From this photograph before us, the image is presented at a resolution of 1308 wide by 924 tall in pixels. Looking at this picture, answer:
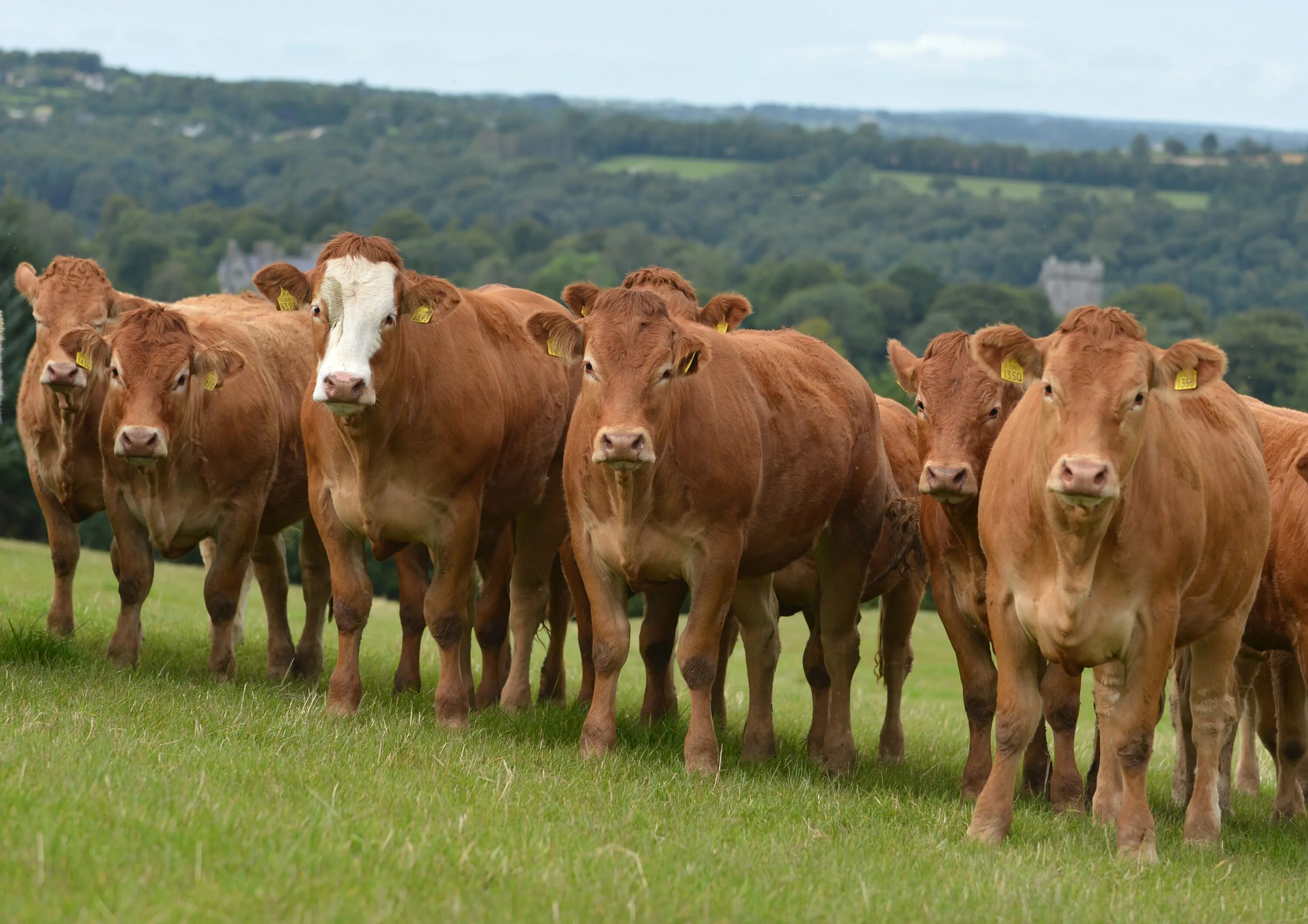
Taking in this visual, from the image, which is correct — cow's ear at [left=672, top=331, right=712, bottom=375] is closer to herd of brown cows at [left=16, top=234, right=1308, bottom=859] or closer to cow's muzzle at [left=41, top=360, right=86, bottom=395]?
herd of brown cows at [left=16, top=234, right=1308, bottom=859]

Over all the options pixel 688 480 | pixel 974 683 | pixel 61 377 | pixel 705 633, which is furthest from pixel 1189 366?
pixel 61 377

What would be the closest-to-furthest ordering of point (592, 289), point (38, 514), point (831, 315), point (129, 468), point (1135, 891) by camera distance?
1. point (1135, 891)
2. point (592, 289)
3. point (129, 468)
4. point (38, 514)
5. point (831, 315)

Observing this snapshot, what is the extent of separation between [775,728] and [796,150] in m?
174

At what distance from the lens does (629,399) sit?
27.4 ft

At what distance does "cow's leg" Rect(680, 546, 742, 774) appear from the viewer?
29.0 ft

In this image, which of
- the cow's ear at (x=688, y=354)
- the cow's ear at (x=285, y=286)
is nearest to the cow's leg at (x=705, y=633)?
the cow's ear at (x=688, y=354)

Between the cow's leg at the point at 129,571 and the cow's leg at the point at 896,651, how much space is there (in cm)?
532

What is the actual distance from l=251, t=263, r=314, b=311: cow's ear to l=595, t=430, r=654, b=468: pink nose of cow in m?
2.40

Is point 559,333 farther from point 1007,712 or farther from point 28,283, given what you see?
point 28,283

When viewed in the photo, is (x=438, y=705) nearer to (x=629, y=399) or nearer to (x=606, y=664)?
(x=606, y=664)

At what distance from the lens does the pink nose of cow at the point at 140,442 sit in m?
9.52

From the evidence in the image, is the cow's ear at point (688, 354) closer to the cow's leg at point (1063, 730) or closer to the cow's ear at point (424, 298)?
the cow's ear at point (424, 298)

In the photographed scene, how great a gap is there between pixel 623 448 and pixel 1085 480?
7.87 ft

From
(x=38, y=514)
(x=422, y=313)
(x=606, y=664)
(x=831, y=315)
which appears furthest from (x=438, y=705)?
(x=831, y=315)
